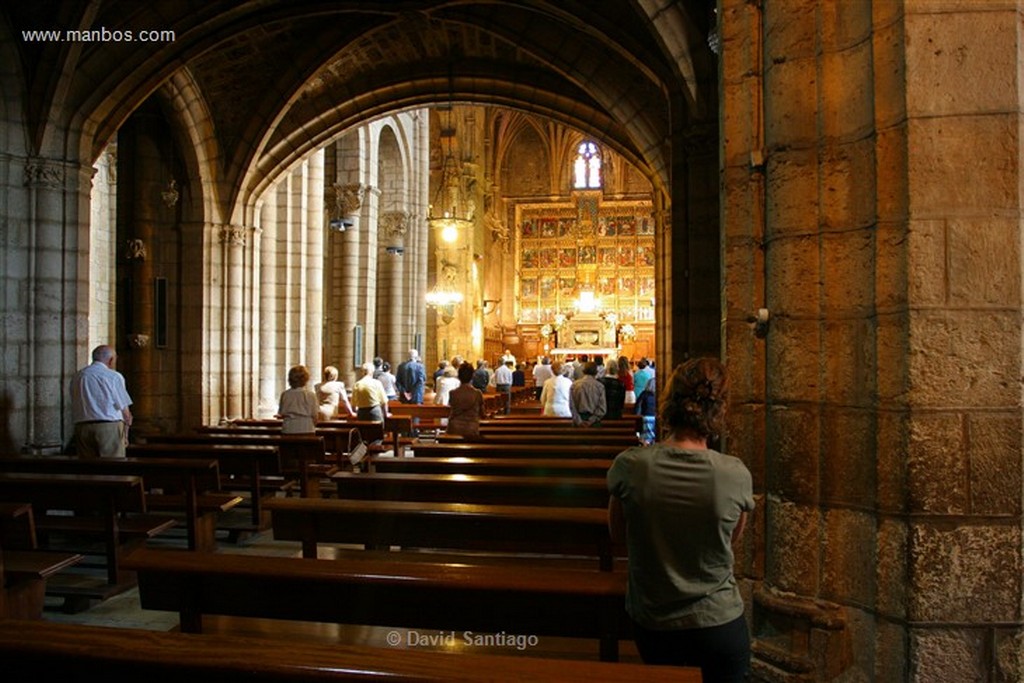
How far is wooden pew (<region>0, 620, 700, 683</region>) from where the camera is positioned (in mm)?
1873

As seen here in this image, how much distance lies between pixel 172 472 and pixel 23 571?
2164mm

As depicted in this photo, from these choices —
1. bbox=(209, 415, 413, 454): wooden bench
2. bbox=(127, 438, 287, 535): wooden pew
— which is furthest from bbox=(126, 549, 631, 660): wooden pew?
bbox=(209, 415, 413, 454): wooden bench

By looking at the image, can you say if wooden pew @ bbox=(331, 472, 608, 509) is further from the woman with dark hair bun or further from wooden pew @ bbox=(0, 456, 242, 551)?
the woman with dark hair bun

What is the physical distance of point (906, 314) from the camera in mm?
3049

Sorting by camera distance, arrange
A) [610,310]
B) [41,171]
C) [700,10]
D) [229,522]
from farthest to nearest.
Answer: [610,310], [41,171], [700,10], [229,522]

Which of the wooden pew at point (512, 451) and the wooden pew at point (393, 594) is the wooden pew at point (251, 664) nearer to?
the wooden pew at point (393, 594)

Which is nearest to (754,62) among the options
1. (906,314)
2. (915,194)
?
(915,194)

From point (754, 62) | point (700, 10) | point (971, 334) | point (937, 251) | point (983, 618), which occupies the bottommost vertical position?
point (983, 618)

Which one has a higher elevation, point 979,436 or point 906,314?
point 906,314

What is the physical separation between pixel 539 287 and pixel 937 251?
34857 millimetres

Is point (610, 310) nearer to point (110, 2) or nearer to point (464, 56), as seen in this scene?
point (464, 56)

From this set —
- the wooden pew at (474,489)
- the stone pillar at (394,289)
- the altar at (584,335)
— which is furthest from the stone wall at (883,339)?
the altar at (584,335)

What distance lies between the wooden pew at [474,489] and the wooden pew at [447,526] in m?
0.82

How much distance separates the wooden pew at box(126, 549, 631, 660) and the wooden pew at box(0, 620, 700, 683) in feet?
2.33
